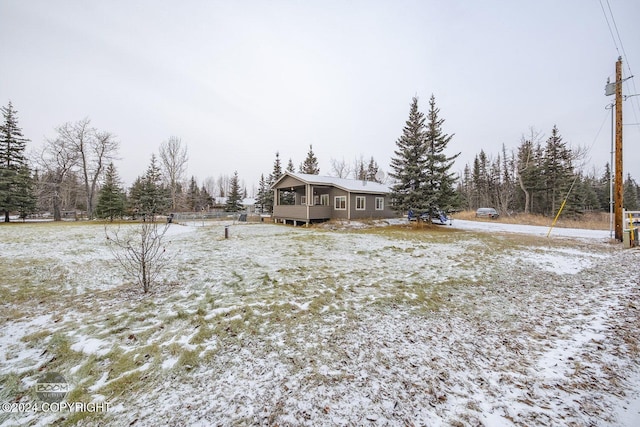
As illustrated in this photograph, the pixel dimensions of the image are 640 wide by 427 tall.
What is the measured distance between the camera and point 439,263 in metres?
7.52

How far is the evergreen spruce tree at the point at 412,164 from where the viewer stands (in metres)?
17.3

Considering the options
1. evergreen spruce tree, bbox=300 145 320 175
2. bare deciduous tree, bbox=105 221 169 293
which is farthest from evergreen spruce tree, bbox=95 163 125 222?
evergreen spruce tree, bbox=300 145 320 175

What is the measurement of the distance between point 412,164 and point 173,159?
31.7 m

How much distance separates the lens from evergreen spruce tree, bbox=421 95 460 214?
55.1ft

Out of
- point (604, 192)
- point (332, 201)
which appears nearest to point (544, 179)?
point (604, 192)

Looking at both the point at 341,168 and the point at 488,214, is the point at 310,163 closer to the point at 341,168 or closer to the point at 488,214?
the point at 341,168

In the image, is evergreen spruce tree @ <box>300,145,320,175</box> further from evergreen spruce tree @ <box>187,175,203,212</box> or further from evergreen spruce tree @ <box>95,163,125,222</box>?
evergreen spruce tree @ <box>95,163,125,222</box>

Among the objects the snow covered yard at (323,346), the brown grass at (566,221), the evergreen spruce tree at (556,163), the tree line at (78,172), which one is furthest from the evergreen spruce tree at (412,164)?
the evergreen spruce tree at (556,163)

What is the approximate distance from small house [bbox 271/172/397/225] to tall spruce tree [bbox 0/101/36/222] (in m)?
24.1

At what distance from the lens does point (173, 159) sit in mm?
32250

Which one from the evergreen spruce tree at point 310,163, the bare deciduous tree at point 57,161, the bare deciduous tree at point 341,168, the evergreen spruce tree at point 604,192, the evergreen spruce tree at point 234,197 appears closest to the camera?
the bare deciduous tree at point 57,161

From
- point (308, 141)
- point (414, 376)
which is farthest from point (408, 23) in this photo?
point (414, 376)

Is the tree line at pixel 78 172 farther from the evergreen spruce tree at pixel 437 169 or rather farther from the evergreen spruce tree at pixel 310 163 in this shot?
the evergreen spruce tree at pixel 437 169

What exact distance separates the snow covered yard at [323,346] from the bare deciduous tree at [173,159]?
1153 inches
